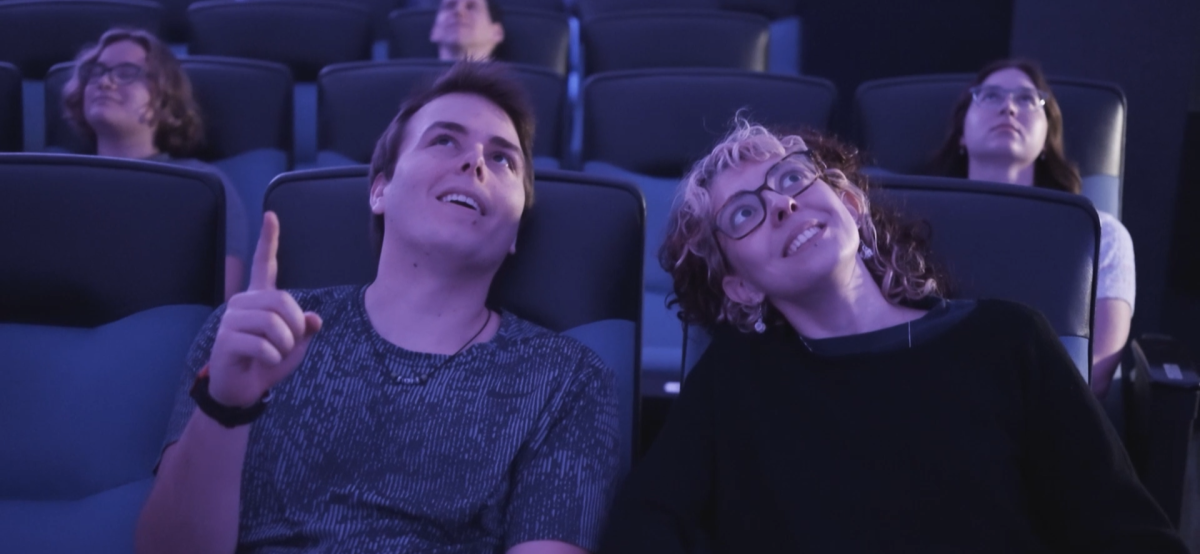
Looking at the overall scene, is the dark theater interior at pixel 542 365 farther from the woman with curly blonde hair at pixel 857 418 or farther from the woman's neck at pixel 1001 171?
the woman's neck at pixel 1001 171

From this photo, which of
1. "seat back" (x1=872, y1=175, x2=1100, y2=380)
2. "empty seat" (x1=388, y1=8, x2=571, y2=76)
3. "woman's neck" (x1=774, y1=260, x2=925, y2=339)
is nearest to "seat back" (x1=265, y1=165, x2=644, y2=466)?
"woman's neck" (x1=774, y1=260, x2=925, y2=339)

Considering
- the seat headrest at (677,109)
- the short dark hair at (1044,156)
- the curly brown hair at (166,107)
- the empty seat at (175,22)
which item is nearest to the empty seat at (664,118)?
the seat headrest at (677,109)

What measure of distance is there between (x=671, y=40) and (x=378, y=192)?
1731mm

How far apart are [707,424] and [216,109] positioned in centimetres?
164

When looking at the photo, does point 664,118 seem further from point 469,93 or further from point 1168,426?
point 1168,426

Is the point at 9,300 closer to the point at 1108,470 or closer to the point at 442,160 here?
the point at 442,160

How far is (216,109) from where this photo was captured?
2340mm

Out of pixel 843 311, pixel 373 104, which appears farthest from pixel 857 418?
pixel 373 104

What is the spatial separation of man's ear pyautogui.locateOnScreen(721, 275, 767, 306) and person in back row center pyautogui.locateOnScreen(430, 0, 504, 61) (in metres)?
1.85

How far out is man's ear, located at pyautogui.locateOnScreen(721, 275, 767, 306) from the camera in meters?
1.27

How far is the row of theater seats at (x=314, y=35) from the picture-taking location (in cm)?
288

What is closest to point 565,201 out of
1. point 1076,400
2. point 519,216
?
point 519,216

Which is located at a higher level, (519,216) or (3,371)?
(519,216)

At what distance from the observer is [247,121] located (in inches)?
91.4
